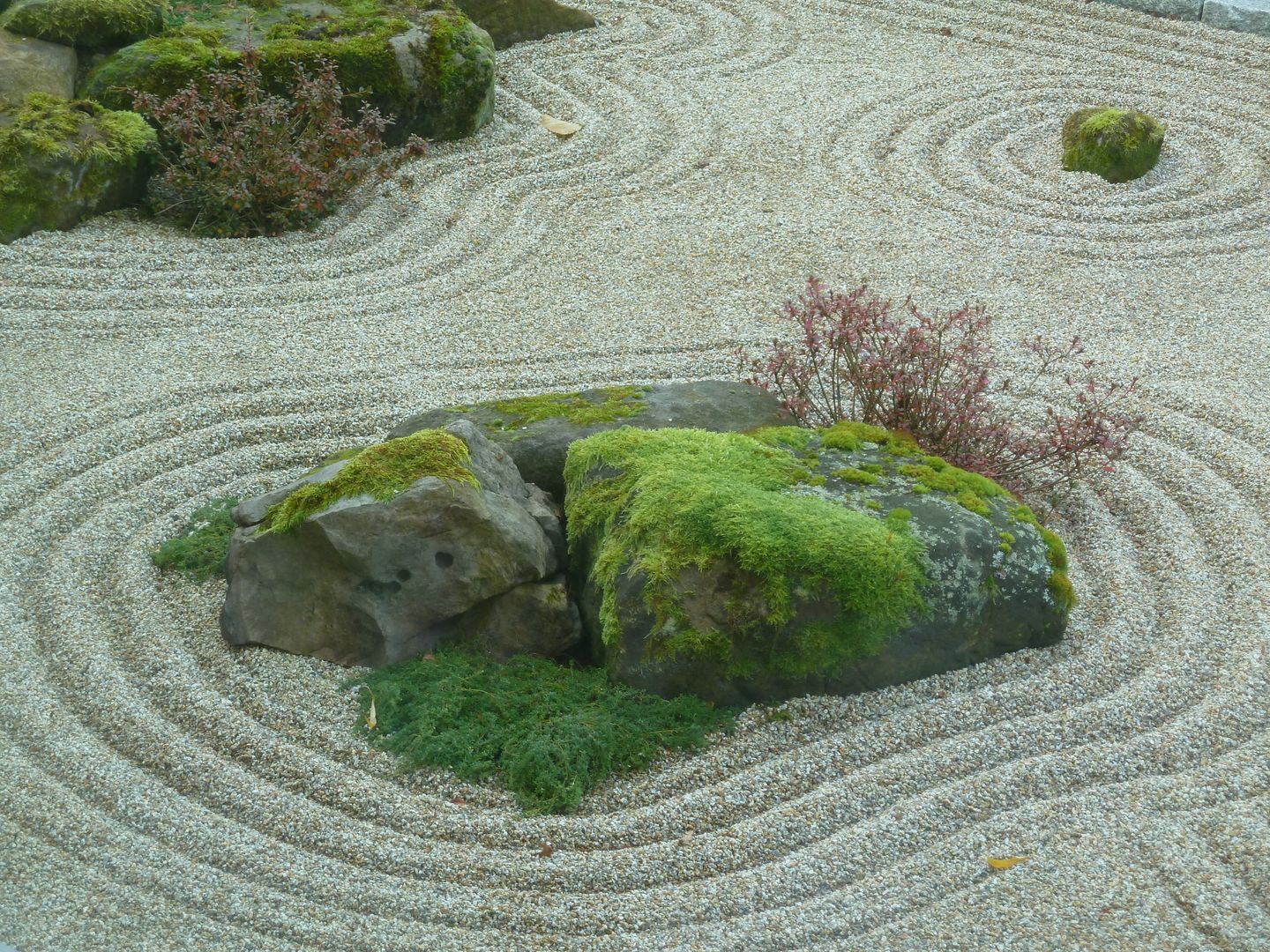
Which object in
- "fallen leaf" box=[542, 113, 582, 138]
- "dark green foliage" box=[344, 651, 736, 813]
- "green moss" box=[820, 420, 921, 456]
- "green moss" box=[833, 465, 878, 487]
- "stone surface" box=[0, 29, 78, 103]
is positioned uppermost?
"stone surface" box=[0, 29, 78, 103]

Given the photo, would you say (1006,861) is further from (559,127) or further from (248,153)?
(559,127)

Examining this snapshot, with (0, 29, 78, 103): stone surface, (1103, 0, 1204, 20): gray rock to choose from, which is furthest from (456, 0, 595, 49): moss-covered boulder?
(1103, 0, 1204, 20): gray rock

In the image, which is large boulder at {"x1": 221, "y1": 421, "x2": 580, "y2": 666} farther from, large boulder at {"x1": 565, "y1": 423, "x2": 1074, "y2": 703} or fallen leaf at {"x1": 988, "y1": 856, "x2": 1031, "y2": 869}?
fallen leaf at {"x1": 988, "y1": 856, "x2": 1031, "y2": 869}

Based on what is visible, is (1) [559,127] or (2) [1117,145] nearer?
(2) [1117,145]

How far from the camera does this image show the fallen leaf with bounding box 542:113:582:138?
10.8m

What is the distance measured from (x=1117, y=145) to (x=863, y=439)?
18.4ft

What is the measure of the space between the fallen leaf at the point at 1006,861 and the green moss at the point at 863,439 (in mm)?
2063

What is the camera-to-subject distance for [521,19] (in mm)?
12602

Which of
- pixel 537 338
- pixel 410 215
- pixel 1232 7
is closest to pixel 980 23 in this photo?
pixel 1232 7

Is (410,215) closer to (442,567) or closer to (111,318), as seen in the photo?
(111,318)

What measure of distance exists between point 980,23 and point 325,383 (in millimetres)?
9071

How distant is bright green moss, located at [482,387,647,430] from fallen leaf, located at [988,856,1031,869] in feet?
9.16

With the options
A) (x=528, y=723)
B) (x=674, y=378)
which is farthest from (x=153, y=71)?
(x=528, y=723)

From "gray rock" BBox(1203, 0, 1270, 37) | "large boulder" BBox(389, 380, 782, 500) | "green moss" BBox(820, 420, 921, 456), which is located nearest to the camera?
"green moss" BBox(820, 420, 921, 456)
